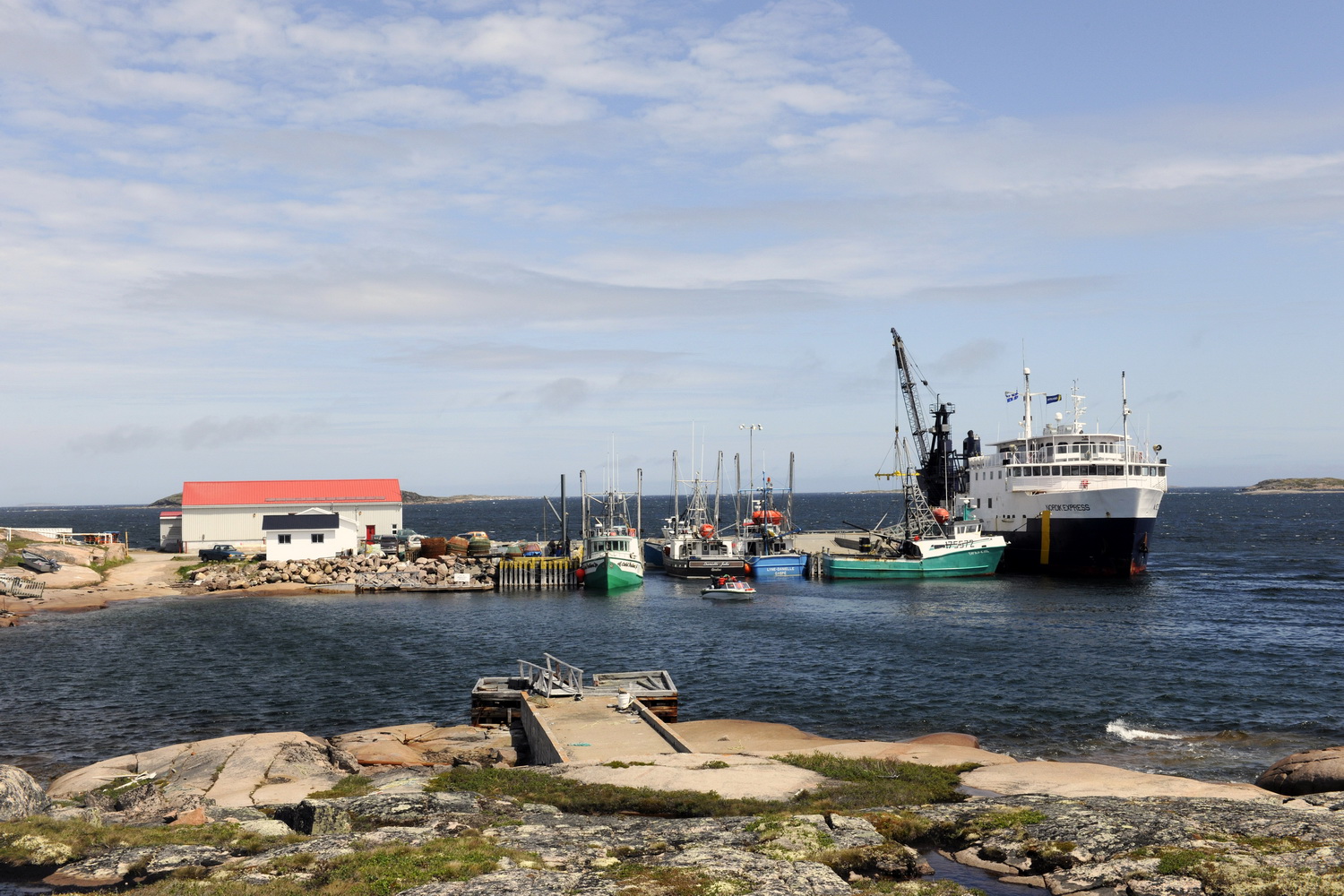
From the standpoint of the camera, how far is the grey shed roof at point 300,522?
8512cm

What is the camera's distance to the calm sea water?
34.8 m

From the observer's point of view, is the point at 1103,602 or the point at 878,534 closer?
the point at 1103,602

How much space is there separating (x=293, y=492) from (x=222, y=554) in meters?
14.0

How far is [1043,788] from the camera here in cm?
2409

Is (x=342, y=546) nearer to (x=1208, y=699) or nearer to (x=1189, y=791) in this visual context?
(x=1208, y=699)

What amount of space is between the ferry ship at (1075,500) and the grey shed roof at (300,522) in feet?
201

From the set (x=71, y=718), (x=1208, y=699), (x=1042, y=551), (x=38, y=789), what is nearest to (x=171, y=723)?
(x=71, y=718)

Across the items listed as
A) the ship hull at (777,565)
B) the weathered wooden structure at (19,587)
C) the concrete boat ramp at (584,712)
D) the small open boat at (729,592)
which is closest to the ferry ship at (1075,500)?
the ship hull at (777,565)

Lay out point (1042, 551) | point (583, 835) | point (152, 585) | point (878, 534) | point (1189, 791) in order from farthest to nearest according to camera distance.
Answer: point (878, 534)
point (1042, 551)
point (152, 585)
point (1189, 791)
point (583, 835)

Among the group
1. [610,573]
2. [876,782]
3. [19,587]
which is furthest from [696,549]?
[876,782]

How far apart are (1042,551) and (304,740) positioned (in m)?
71.6

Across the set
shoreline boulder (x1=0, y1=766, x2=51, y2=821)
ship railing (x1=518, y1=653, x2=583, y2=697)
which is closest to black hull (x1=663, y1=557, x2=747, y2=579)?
ship railing (x1=518, y1=653, x2=583, y2=697)

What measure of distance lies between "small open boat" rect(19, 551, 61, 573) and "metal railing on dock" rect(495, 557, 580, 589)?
3508 centimetres

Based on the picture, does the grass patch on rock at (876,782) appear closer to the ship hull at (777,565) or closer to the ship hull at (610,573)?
the ship hull at (610,573)
